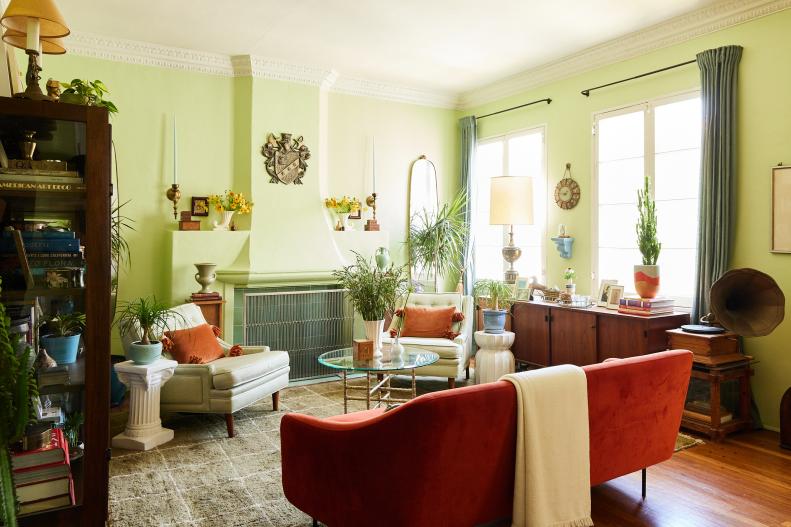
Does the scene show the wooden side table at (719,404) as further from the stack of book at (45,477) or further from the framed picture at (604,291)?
the stack of book at (45,477)

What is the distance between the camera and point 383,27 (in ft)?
16.2

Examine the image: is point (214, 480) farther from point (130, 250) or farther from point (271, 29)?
point (271, 29)

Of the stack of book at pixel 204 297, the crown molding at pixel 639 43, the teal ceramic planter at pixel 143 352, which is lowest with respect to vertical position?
the teal ceramic planter at pixel 143 352

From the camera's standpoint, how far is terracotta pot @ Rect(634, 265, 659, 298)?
4.62m

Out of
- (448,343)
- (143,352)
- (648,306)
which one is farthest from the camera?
(448,343)

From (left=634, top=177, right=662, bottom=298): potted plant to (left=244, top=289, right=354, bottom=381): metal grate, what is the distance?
9.74 feet

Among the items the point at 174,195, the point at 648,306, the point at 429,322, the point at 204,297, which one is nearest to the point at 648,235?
the point at 648,306

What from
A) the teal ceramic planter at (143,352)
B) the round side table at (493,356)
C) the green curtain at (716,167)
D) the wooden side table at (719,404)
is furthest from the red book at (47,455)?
the green curtain at (716,167)

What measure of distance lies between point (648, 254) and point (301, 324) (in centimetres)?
338

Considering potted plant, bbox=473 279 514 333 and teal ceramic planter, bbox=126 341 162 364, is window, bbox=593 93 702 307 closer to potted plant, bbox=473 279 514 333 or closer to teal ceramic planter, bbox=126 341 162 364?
potted plant, bbox=473 279 514 333

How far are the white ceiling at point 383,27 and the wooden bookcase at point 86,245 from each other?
2.76 metres

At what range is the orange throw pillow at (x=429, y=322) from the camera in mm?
5535

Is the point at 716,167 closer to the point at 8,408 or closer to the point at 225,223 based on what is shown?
the point at 225,223

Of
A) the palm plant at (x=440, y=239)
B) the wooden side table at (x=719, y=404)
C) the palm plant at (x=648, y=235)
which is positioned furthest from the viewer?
the palm plant at (x=440, y=239)
